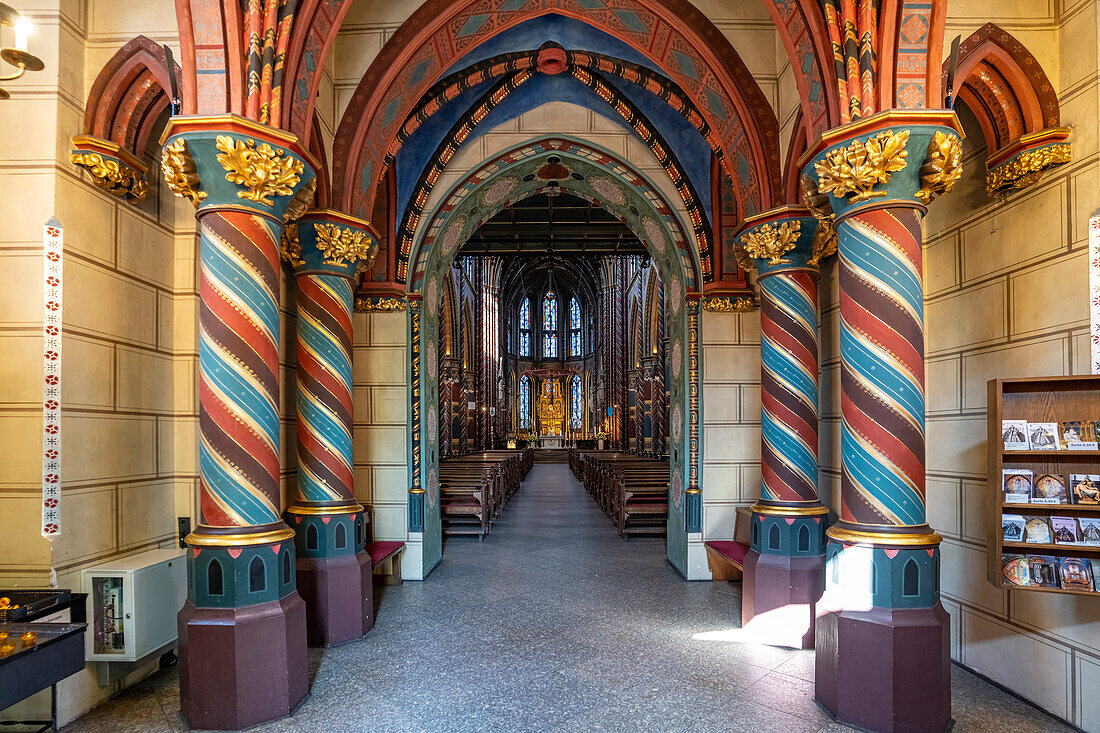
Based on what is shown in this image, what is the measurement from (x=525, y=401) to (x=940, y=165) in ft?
107

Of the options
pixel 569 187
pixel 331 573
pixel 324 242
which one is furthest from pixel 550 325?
pixel 331 573

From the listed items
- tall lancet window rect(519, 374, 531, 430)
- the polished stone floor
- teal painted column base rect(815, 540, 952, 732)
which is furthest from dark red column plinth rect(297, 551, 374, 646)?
tall lancet window rect(519, 374, 531, 430)

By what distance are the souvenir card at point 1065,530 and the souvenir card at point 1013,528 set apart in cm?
14

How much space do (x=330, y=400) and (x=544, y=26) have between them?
4.18 meters

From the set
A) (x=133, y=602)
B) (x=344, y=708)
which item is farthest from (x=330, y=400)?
(x=344, y=708)

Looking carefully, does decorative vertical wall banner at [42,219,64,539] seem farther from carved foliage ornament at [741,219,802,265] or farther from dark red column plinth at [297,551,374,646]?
carved foliage ornament at [741,219,802,265]

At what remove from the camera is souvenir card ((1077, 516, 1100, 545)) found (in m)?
3.59

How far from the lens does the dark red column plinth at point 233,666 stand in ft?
12.9

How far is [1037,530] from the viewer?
3.73 metres

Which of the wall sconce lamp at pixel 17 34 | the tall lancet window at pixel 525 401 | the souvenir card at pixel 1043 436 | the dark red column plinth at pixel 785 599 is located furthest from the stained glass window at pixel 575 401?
the wall sconce lamp at pixel 17 34

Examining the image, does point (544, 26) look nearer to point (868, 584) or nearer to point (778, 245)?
point (778, 245)

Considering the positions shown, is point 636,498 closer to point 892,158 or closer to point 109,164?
point 892,158

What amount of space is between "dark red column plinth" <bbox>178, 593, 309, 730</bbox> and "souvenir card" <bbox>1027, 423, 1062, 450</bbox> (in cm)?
431

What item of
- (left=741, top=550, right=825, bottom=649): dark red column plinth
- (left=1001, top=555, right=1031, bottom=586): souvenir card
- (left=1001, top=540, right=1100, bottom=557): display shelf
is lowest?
(left=741, top=550, right=825, bottom=649): dark red column plinth
